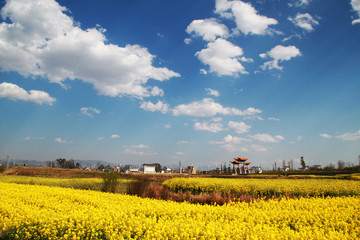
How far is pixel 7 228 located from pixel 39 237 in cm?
122

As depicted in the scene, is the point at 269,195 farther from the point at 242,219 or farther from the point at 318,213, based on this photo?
the point at 242,219

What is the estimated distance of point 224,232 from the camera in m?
3.97

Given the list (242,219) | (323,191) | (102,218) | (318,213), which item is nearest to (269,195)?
(323,191)

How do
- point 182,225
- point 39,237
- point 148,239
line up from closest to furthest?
point 148,239 → point 182,225 → point 39,237

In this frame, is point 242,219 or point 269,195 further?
point 269,195

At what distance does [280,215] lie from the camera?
5570mm

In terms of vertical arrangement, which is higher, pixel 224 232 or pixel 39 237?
pixel 224 232

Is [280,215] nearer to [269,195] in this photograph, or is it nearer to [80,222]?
[80,222]

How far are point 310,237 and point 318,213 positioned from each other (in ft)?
7.21

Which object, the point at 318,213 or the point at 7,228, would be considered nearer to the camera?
the point at 7,228

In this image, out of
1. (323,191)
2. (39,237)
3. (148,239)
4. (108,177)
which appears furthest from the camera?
(108,177)

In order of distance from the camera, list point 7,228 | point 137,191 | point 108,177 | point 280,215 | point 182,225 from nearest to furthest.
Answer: point 182,225 → point 7,228 → point 280,215 → point 137,191 → point 108,177

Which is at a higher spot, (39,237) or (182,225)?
(182,225)

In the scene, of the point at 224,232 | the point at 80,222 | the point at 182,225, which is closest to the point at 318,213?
the point at 224,232
